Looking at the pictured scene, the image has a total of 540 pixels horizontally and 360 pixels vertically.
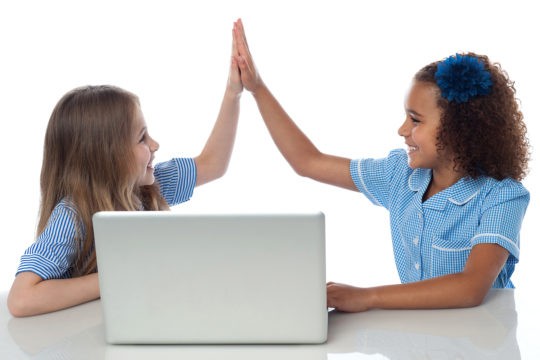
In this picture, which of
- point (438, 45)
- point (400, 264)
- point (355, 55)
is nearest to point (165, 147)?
point (355, 55)

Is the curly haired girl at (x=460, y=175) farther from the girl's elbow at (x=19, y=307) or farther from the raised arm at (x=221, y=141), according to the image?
the girl's elbow at (x=19, y=307)

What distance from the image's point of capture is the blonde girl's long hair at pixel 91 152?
6.15ft

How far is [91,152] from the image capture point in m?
1.91

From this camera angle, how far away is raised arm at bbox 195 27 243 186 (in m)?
2.22

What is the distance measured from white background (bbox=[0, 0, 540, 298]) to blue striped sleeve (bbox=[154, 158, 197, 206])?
1323 millimetres

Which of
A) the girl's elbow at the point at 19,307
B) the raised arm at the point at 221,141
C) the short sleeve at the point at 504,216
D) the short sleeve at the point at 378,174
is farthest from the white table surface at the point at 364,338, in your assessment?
the raised arm at the point at 221,141

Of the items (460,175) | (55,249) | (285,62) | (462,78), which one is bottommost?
(55,249)

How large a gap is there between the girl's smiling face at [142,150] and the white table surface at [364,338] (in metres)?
0.45

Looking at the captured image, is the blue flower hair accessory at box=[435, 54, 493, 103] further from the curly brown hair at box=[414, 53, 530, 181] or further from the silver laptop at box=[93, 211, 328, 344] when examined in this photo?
the silver laptop at box=[93, 211, 328, 344]

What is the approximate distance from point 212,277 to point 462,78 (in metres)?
0.85

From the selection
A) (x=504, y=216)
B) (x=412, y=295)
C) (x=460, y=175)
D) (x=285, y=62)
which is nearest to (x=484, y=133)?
(x=460, y=175)

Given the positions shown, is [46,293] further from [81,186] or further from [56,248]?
[81,186]

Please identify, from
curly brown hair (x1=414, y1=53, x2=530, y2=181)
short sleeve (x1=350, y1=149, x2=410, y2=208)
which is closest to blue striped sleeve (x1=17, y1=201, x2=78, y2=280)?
short sleeve (x1=350, y1=149, x2=410, y2=208)

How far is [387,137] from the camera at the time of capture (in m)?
3.61
